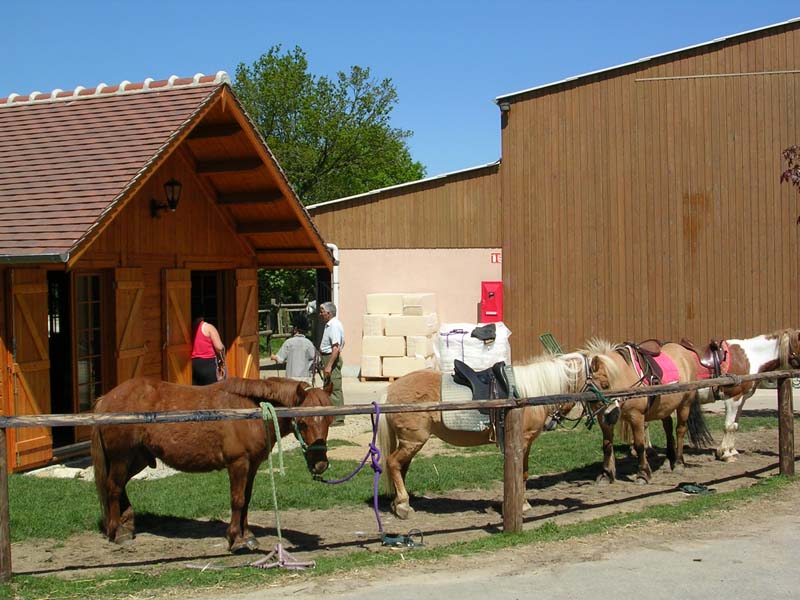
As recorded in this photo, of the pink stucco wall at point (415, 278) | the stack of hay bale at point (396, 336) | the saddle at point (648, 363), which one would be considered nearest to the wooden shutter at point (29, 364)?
the saddle at point (648, 363)

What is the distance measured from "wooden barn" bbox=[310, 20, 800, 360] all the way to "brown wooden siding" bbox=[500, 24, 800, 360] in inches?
0.8

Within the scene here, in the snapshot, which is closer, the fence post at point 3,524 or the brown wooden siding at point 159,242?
the fence post at point 3,524

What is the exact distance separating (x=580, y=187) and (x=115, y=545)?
12.5 m

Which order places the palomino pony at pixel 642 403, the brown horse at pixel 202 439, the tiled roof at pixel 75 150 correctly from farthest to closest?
1. the tiled roof at pixel 75 150
2. the palomino pony at pixel 642 403
3. the brown horse at pixel 202 439

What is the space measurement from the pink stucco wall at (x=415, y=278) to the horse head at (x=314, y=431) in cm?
1219

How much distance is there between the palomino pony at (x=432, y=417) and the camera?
726 cm

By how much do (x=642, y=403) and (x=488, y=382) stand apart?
2120 millimetres

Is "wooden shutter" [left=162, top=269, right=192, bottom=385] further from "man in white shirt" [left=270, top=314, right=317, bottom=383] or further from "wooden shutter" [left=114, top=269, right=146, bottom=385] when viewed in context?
"man in white shirt" [left=270, top=314, right=317, bottom=383]

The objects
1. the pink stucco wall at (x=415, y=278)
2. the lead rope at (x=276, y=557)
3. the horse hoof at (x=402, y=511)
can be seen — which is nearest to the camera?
the lead rope at (x=276, y=557)

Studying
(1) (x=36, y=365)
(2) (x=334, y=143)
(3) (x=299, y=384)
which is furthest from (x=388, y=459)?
(2) (x=334, y=143)

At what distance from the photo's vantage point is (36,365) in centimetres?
899

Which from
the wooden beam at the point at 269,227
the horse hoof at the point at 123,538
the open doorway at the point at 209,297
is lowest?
the horse hoof at the point at 123,538

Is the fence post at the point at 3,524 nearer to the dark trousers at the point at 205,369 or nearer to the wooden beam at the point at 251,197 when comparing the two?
the dark trousers at the point at 205,369

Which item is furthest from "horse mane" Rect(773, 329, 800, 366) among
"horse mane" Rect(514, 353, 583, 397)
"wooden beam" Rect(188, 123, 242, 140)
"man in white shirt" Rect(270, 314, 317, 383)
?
"wooden beam" Rect(188, 123, 242, 140)
